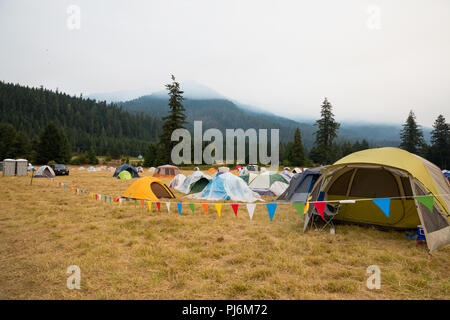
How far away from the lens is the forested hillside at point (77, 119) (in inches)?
3932

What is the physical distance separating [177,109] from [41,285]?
3253 cm

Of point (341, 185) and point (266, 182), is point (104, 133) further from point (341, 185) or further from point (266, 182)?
point (341, 185)

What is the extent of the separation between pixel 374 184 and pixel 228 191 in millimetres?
6367

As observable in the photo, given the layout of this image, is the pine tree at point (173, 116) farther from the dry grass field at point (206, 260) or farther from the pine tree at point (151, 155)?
the dry grass field at point (206, 260)

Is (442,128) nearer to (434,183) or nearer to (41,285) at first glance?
(434,183)

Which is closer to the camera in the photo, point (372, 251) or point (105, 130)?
point (372, 251)

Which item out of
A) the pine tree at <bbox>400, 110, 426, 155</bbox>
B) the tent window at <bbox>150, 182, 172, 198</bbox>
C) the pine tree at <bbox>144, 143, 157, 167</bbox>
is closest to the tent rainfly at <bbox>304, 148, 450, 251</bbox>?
the tent window at <bbox>150, 182, 172, 198</bbox>

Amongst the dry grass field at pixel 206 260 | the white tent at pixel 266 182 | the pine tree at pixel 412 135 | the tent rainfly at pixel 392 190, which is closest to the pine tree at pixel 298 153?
the pine tree at pixel 412 135

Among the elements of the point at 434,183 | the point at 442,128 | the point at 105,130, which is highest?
the point at 105,130

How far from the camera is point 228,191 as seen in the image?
1172 cm

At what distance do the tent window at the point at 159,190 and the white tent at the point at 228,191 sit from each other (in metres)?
1.45
